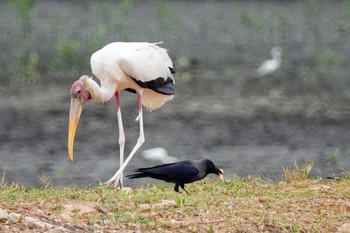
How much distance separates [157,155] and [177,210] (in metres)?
4.06

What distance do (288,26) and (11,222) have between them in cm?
781

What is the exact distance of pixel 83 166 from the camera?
35.5 feet

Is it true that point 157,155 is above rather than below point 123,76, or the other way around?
below

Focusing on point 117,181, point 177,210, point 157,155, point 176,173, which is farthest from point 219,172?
point 157,155

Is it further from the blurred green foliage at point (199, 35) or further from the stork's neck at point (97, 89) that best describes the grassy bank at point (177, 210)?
the blurred green foliage at point (199, 35)

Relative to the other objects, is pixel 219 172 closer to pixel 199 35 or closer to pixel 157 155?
pixel 157 155

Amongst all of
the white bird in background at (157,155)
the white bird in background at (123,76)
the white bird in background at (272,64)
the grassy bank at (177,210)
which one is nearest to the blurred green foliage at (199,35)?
the white bird in background at (272,64)

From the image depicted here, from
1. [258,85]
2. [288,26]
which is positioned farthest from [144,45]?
[288,26]

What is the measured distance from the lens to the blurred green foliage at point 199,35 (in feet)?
42.5

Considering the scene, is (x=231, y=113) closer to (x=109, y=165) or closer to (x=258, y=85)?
(x=258, y=85)

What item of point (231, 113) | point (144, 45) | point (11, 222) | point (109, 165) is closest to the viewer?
point (11, 222)

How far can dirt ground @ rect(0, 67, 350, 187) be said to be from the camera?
10.8 meters

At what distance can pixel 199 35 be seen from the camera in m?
13.3

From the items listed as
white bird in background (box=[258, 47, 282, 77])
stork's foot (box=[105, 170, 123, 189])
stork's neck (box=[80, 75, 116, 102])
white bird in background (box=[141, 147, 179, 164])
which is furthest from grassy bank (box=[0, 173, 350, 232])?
white bird in background (box=[258, 47, 282, 77])
